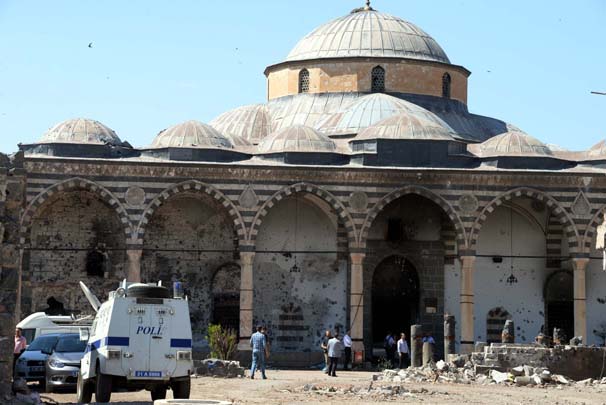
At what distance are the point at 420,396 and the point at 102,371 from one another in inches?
226

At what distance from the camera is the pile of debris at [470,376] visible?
26.5m

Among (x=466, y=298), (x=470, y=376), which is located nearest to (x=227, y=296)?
(x=466, y=298)

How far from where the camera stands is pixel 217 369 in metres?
29.8

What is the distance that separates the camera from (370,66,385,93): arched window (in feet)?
141

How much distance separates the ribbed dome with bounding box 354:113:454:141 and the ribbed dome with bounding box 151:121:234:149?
12.7ft

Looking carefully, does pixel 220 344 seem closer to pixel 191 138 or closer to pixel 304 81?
pixel 191 138

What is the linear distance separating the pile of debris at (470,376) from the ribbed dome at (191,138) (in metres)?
10.3

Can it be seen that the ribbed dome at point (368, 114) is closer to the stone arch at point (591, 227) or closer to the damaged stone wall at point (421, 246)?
the damaged stone wall at point (421, 246)

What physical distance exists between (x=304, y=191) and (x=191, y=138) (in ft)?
11.6

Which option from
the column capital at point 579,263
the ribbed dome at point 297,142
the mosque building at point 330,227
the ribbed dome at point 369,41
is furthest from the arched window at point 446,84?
the column capital at point 579,263

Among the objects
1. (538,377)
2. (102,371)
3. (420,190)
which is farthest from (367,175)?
(102,371)

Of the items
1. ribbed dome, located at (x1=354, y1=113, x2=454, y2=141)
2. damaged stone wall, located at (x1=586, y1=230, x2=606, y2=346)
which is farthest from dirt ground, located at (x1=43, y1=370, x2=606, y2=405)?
damaged stone wall, located at (x1=586, y1=230, x2=606, y2=346)

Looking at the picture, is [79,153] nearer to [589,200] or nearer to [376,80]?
[376,80]

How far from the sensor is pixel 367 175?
36781mm
